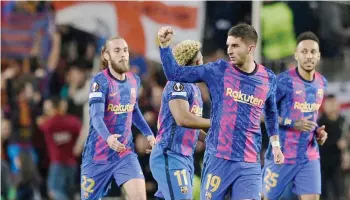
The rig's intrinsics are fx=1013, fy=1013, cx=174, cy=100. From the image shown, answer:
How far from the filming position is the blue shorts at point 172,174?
35.9 ft

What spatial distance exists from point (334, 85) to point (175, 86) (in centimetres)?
757

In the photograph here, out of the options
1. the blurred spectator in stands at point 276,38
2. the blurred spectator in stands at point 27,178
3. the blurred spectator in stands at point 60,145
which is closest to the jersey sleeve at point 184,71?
the blurred spectator in stands at point 60,145

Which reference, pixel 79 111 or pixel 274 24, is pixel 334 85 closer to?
pixel 274 24

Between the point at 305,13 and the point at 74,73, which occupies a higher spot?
the point at 305,13

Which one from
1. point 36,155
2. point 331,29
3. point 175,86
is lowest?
point 36,155

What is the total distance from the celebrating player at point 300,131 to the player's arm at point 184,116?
6.18 feet

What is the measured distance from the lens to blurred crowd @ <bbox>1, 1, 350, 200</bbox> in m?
16.6

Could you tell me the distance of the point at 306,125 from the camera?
12125 millimetres

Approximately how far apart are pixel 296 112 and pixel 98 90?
2508mm

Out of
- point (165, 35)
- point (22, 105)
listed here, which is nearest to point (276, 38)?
point (22, 105)

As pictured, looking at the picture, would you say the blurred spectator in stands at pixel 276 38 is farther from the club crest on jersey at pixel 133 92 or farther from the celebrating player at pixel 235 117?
the celebrating player at pixel 235 117

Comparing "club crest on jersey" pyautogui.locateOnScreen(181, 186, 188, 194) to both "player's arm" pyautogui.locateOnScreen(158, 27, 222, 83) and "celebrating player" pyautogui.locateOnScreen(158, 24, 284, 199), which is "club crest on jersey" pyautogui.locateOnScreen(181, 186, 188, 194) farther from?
"player's arm" pyautogui.locateOnScreen(158, 27, 222, 83)

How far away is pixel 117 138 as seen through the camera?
37.3 ft

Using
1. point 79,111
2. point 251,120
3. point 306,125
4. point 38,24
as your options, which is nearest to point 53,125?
point 79,111
